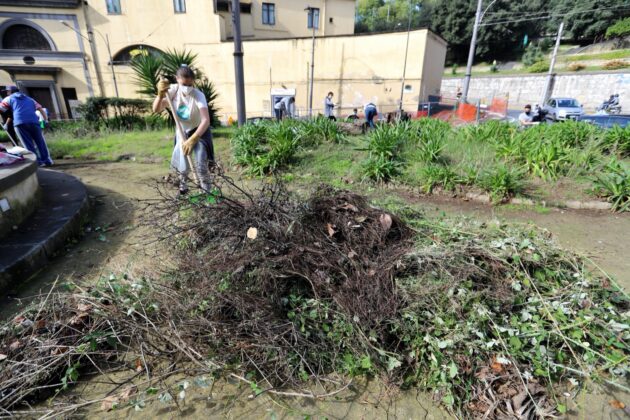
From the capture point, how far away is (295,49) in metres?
22.3

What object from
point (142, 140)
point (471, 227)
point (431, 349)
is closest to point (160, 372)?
point (431, 349)

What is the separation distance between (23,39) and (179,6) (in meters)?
12.0

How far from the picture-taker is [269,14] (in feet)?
86.1

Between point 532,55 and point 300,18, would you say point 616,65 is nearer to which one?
point 532,55

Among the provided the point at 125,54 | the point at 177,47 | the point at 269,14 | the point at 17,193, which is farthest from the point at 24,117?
the point at 269,14

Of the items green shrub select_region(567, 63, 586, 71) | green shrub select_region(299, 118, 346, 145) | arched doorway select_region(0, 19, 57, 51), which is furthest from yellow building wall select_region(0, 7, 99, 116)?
green shrub select_region(567, 63, 586, 71)

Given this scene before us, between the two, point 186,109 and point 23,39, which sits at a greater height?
point 23,39

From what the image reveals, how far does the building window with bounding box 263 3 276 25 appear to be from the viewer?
25.9 metres

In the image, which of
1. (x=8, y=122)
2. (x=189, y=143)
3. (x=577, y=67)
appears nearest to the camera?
(x=189, y=143)

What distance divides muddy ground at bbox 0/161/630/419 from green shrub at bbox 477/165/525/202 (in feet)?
0.88

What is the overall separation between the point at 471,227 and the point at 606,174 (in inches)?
136

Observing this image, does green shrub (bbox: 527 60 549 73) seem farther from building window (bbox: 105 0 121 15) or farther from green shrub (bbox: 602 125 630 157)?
building window (bbox: 105 0 121 15)

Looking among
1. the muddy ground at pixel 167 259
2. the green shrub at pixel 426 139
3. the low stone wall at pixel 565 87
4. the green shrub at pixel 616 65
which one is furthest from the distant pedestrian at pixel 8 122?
the green shrub at pixel 616 65

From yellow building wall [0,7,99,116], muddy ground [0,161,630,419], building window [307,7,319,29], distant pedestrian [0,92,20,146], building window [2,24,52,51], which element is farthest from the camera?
building window [307,7,319,29]
